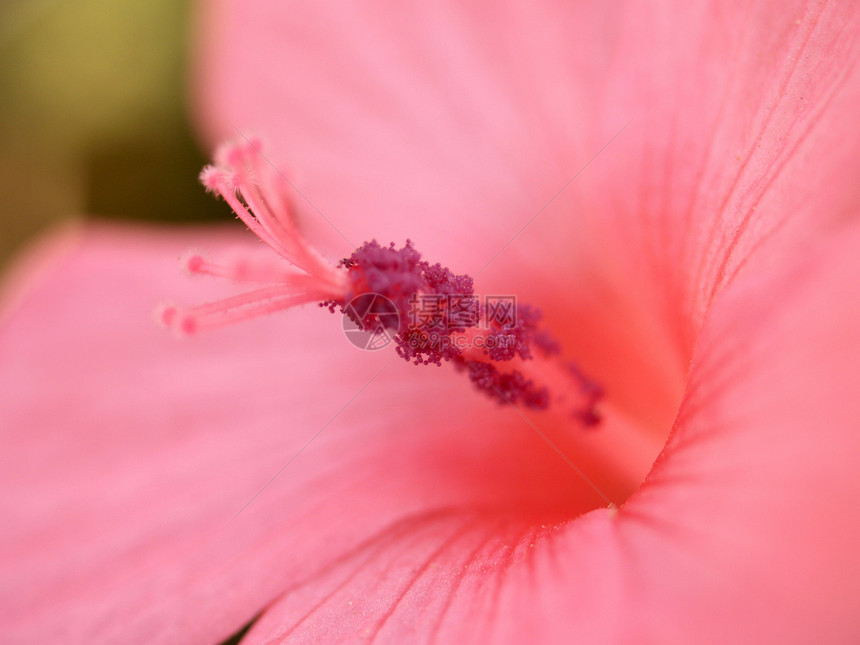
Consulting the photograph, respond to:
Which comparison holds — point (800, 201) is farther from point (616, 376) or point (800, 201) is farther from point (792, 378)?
point (616, 376)

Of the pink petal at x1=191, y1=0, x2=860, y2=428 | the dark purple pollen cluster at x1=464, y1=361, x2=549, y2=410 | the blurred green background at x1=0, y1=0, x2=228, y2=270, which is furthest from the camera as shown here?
the blurred green background at x1=0, y1=0, x2=228, y2=270

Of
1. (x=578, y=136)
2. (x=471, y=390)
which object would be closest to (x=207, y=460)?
(x=471, y=390)

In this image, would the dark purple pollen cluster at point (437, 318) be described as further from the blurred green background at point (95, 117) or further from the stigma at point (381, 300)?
the blurred green background at point (95, 117)

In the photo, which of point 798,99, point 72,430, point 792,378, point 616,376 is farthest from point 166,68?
point 792,378

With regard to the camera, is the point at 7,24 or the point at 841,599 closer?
the point at 841,599

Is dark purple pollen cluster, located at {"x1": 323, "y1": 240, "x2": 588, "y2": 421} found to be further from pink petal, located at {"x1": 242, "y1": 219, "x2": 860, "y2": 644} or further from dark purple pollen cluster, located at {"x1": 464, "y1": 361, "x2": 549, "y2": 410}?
pink petal, located at {"x1": 242, "y1": 219, "x2": 860, "y2": 644}

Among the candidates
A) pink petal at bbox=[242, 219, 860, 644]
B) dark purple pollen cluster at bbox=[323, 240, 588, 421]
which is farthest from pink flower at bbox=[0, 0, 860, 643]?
dark purple pollen cluster at bbox=[323, 240, 588, 421]
